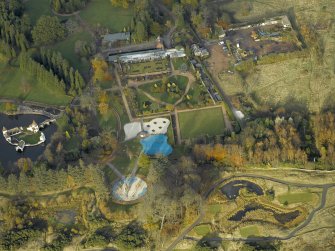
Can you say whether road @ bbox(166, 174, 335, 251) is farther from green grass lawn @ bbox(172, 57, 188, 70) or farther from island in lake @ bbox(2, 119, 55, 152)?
island in lake @ bbox(2, 119, 55, 152)

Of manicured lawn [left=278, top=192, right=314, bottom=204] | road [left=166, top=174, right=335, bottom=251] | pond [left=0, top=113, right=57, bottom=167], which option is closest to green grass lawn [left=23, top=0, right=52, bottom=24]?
pond [left=0, top=113, right=57, bottom=167]

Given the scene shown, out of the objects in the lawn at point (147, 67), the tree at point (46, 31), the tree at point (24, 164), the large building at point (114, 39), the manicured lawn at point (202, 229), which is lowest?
the manicured lawn at point (202, 229)

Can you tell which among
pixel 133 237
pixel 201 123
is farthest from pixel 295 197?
pixel 133 237

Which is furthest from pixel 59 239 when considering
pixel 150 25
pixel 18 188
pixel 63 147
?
pixel 150 25

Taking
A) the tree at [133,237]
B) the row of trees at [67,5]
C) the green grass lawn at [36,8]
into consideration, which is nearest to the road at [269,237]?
the tree at [133,237]

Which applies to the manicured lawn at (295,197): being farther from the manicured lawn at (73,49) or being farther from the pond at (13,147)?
the manicured lawn at (73,49)

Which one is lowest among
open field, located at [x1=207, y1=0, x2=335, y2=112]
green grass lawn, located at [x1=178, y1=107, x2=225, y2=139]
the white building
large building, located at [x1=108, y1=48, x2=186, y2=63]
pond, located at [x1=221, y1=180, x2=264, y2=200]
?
pond, located at [x1=221, y1=180, x2=264, y2=200]
